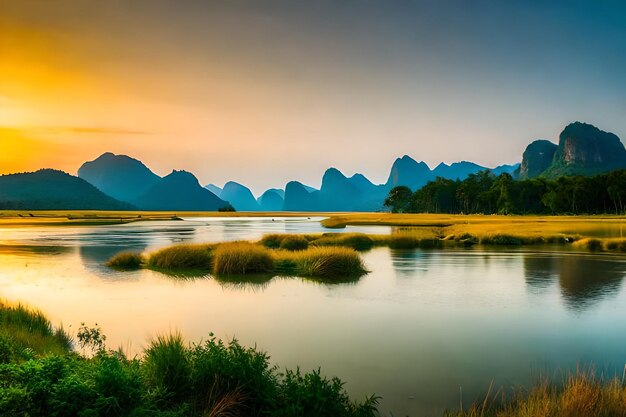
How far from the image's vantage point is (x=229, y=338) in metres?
13.3

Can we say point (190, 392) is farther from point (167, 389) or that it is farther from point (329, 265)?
point (329, 265)

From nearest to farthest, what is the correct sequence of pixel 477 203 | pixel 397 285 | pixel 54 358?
pixel 54 358 → pixel 397 285 → pixel 477 203

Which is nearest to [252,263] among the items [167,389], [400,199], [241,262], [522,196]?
[241,262]

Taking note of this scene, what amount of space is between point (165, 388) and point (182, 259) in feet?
76.1

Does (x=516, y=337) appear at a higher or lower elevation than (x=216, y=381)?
lower

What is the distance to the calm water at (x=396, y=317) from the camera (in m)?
10.3

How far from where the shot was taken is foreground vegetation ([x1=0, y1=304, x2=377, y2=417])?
6.10m

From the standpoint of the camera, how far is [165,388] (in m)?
7.21

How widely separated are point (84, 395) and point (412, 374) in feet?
22.1

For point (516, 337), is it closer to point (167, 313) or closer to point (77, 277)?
point (167, 313)

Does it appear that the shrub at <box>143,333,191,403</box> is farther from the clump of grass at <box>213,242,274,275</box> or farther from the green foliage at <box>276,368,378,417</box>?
the clump of grass at <box>213,242,274,275</box>

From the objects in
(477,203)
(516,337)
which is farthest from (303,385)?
(477,203)

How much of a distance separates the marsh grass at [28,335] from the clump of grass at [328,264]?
48.4ft

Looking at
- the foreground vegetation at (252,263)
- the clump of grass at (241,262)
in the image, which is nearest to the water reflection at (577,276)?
the foreground vegetation at (252,263)
